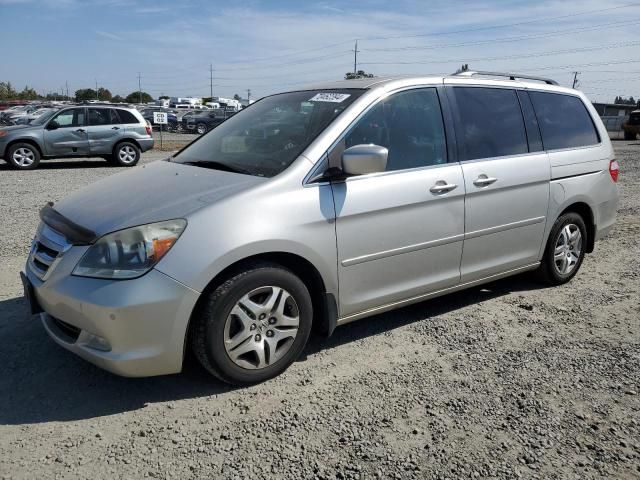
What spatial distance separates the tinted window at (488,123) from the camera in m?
4.08

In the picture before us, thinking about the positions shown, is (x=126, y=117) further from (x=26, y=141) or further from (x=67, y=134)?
(x=26, y=141)

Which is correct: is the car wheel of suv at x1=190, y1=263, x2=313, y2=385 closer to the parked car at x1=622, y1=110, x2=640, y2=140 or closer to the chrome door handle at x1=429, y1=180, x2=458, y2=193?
the chrome door handle at x1=429, y1=180, x2=458, y2=193

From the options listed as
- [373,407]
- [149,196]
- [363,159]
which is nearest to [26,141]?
[149,196]

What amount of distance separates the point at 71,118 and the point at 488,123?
41.4 ft

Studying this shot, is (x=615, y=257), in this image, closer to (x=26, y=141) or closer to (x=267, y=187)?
(x=267, y=187)

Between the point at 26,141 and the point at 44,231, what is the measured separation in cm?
1186

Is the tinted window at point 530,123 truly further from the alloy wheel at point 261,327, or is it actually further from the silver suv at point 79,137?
the silver suv at point 79,137

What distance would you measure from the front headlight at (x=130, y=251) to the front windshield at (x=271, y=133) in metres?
0.75

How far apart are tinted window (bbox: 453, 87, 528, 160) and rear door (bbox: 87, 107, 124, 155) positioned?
1223 cm

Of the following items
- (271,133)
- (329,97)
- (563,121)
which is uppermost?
(329,97)

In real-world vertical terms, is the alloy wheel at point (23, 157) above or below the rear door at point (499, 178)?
below

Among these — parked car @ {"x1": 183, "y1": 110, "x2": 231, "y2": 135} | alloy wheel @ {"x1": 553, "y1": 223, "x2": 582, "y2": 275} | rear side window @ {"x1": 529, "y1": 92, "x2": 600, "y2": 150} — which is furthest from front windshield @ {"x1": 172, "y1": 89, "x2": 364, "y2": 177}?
parked car @ {"x1": 183, "y1": 110, "x2": 231, "y2": 135}

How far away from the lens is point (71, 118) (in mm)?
14070

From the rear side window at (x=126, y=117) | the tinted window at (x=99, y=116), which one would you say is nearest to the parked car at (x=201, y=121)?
the rear side window at (x=126, y=117)
